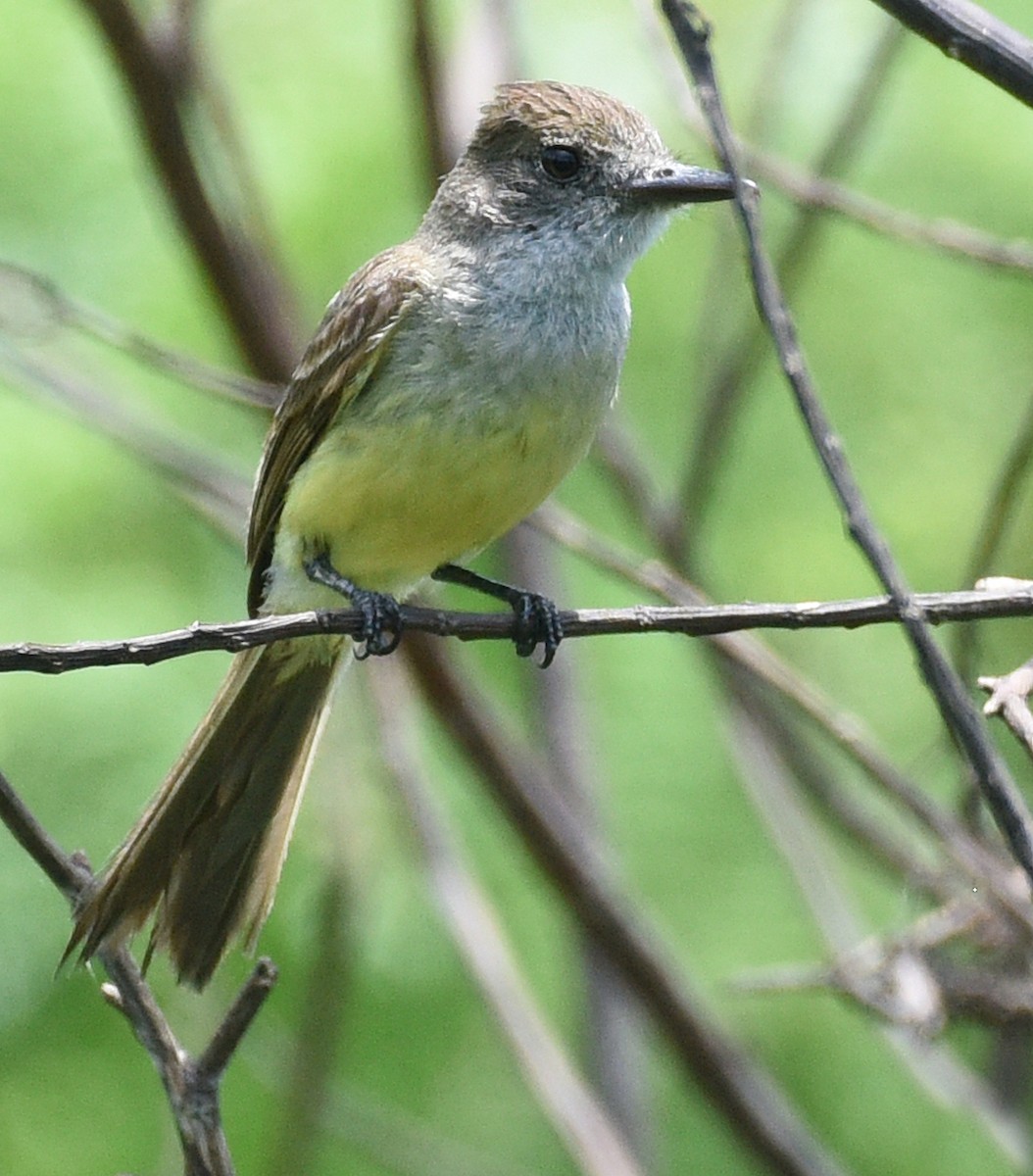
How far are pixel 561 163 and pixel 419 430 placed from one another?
85 centimetres

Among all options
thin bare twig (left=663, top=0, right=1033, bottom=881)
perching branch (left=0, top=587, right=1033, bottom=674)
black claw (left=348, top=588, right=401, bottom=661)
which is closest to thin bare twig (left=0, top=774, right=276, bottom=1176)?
perching branch (left=0, top=587, right=1033, bottom=674)

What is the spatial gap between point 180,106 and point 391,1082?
8.59 ft

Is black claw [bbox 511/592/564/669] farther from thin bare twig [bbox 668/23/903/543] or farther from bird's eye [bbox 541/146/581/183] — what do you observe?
bird's eye [bbox 541/146/581/183]

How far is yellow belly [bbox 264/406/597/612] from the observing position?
4000mm

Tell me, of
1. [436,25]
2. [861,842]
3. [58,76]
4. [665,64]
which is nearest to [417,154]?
[436,25]

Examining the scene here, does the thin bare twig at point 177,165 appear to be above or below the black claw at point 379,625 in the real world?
above

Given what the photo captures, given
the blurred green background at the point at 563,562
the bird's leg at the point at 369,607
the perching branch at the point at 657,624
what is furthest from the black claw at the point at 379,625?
the perching branch at the point at 657,624

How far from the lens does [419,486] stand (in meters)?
4.04

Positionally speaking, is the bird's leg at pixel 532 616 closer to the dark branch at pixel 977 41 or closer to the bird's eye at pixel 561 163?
the bird's eye at pixel 561 163

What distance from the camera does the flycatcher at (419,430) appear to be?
4000mm

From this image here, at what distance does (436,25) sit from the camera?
5.25 m

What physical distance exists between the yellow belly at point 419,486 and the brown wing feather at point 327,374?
0.26 feet

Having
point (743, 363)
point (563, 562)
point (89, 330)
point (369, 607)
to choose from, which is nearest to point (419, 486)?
point (369, 607)

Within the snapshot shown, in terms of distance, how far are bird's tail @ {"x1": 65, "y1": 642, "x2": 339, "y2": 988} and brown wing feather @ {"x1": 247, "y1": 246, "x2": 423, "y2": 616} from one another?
282 millimetres
